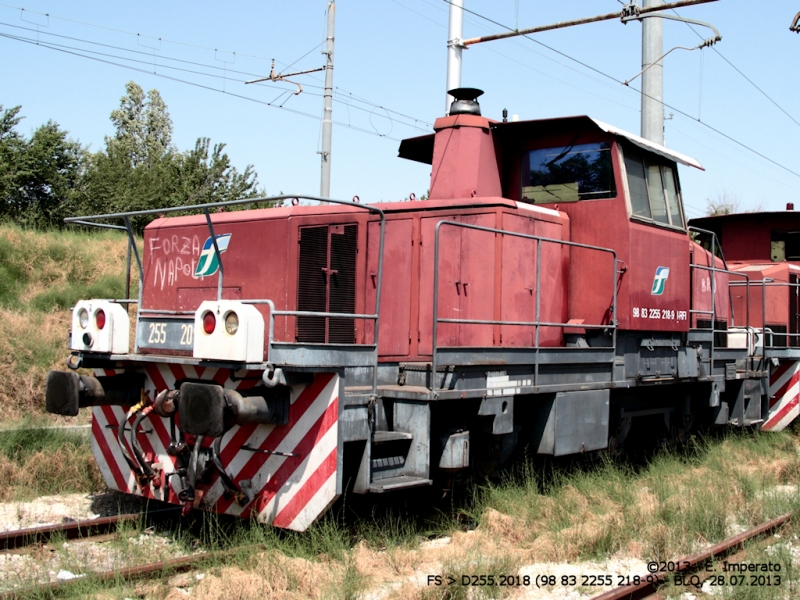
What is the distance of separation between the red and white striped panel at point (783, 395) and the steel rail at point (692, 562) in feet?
15.3

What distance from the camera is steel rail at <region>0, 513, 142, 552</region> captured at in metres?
5.35

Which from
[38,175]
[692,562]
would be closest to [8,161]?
[38,175]

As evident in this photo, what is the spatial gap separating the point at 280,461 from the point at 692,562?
2.65 meters

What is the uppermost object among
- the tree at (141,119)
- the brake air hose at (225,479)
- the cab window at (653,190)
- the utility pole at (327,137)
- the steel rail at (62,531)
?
the tree at (141,119)

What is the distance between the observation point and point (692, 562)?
513cm

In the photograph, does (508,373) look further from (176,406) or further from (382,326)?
(176,406)

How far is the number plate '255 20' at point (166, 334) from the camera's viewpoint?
5496 mm

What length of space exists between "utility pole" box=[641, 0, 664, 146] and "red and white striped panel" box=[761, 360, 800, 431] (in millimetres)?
4900

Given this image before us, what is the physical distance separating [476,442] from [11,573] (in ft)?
10.8

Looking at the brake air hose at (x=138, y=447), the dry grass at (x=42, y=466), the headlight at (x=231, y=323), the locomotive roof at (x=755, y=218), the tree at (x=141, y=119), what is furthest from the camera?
the tree at (x=141, y=119)

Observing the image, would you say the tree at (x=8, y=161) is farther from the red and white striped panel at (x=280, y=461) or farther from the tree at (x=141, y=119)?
the tree at (x=141, y=119)

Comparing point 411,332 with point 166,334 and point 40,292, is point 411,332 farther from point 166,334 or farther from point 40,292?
point 40,292

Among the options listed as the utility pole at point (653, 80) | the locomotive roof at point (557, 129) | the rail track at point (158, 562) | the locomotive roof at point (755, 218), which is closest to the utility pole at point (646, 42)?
the utility pole at point (653, 80)

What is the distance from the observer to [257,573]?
4629mm
